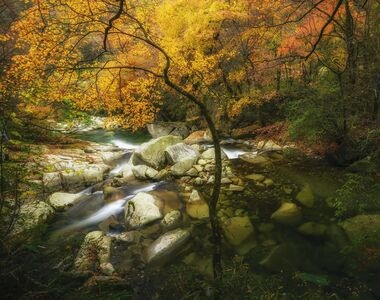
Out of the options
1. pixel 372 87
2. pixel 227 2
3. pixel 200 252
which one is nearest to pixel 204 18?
pixel 227 2

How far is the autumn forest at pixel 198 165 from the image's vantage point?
4.53 m

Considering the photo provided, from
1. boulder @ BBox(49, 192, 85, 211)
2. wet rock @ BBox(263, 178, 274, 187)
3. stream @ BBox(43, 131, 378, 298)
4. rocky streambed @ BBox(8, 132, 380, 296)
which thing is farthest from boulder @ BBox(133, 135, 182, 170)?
wet rock @ BBox(263, 178, 274, 187)

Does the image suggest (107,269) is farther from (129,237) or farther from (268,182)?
(268,182)

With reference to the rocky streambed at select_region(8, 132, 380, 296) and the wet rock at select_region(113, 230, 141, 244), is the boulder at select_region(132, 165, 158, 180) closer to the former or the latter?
the rocky streambed at select_region(8, 132, 380, 296)

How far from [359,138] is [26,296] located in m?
9.98

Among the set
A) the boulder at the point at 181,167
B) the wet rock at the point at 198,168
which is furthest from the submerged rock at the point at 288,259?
the boulder at the point at 181,167

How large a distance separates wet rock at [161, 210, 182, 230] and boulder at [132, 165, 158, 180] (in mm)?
3332

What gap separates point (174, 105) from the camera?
67.9 feet

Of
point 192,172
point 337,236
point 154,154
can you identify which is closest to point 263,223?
point 337,236

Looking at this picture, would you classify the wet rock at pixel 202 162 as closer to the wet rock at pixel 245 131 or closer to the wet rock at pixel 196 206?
the wet rock at pixel 196 206

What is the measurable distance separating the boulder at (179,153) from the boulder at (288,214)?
4634 mm

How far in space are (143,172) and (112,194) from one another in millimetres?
1851

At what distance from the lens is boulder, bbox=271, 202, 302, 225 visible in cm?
808

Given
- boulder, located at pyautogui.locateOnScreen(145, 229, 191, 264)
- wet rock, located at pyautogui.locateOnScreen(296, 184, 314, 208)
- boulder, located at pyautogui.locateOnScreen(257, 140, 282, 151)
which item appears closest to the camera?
boulder, located at pyautogui.locateOnScreen(145, 229, 191, 264)
